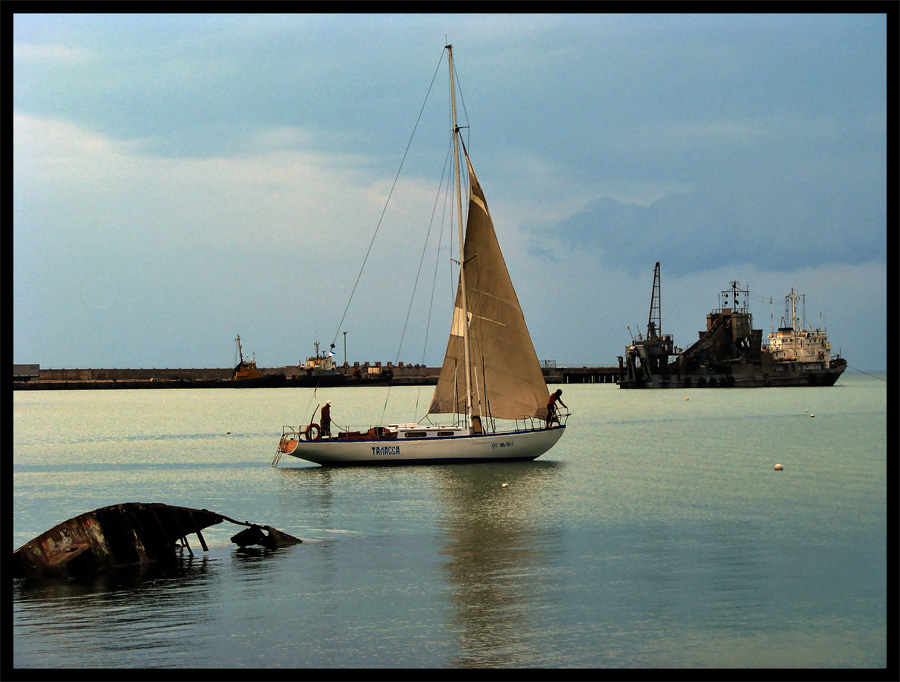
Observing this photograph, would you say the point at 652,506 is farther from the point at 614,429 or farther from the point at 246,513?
the point at 614,429

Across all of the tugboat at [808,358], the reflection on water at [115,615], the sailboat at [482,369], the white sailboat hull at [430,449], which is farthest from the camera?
the tugboat at [808,358]

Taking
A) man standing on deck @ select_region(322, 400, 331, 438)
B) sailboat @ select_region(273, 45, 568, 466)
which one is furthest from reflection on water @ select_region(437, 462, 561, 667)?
man standing on deck @ select_region(322, 400, 331, 438)

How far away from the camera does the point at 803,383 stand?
142375mm

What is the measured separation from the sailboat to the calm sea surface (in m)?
1.02

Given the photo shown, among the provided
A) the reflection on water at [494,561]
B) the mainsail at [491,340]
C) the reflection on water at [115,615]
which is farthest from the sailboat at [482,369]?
the reflection on water at [115,615]

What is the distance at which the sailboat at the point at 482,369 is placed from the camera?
118 feet

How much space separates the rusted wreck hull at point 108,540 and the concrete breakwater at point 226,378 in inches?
5927

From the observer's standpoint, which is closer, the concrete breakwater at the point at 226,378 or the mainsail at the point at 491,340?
the mainsail at the point at 491,340

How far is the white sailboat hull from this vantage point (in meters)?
34.8

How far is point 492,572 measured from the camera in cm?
1831

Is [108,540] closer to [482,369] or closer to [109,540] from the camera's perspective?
[109,540]

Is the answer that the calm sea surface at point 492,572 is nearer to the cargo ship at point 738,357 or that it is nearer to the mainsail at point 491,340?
the mainsail at point 491,340

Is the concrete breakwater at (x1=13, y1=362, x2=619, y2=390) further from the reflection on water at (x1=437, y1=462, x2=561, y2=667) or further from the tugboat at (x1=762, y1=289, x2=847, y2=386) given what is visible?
the reflection on water at (x1=437, y1=462, x2=561, y2=667)

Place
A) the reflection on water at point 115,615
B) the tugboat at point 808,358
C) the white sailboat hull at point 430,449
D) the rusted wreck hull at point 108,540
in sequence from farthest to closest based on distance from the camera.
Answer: the tugboat at point 808,358
the white sailboat hull at point 430,449
the rusted wreck hull at point 108,540
the reflection on water at point 115,615
